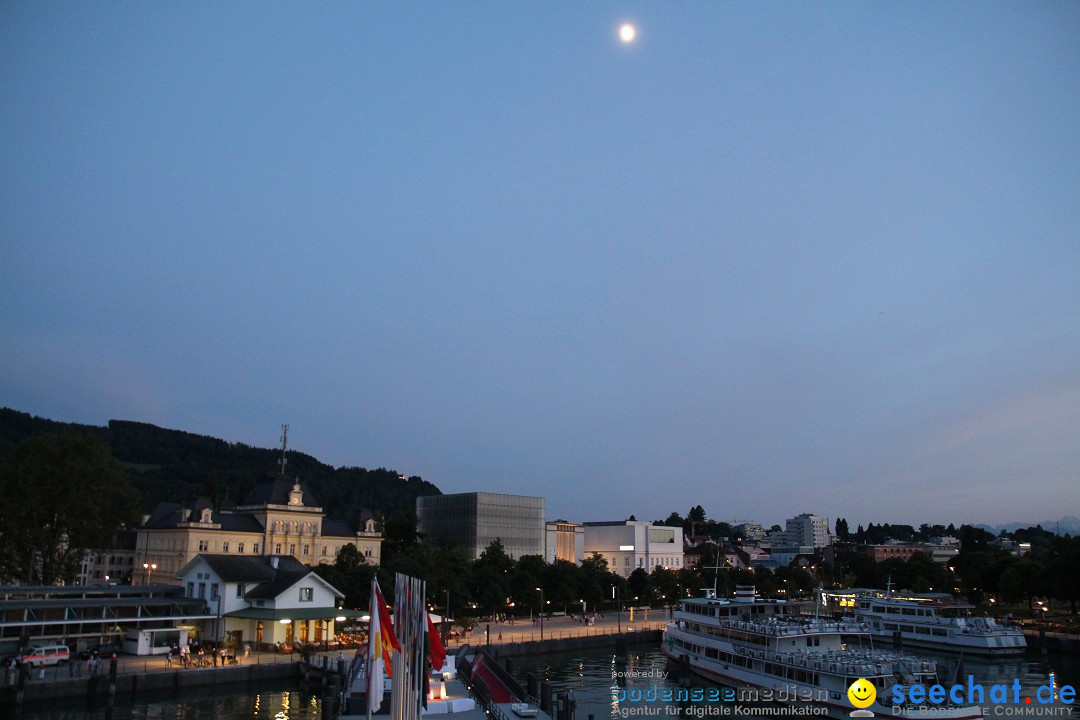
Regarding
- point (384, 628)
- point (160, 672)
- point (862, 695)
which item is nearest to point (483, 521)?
point (160, 672)

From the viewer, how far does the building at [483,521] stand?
11196 centimetres

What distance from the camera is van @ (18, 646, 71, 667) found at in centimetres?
4316

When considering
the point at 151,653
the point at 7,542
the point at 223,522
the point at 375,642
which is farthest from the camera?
the point at 223,522

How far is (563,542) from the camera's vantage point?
128 meters

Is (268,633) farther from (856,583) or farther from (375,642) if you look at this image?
(856,583)

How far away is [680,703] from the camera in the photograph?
44.3 metres

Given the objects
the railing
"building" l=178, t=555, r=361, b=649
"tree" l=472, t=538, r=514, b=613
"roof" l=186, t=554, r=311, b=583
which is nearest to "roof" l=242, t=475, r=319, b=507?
"tree" l=472, t=538, r=514, b=613

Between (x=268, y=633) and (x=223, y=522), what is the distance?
30.4m

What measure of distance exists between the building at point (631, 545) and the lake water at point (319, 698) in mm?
70323

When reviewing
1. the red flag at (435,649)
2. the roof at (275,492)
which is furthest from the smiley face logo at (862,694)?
the roof at (275,492)

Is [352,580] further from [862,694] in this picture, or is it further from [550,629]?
[862,694]

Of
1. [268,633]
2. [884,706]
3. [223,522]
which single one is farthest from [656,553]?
[884,706]

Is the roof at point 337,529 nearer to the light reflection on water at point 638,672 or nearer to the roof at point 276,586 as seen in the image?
the roof at point 276,586

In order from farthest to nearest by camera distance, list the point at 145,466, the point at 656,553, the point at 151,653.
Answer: the point at 145,466, the point at 656,553, the point at 151,653
